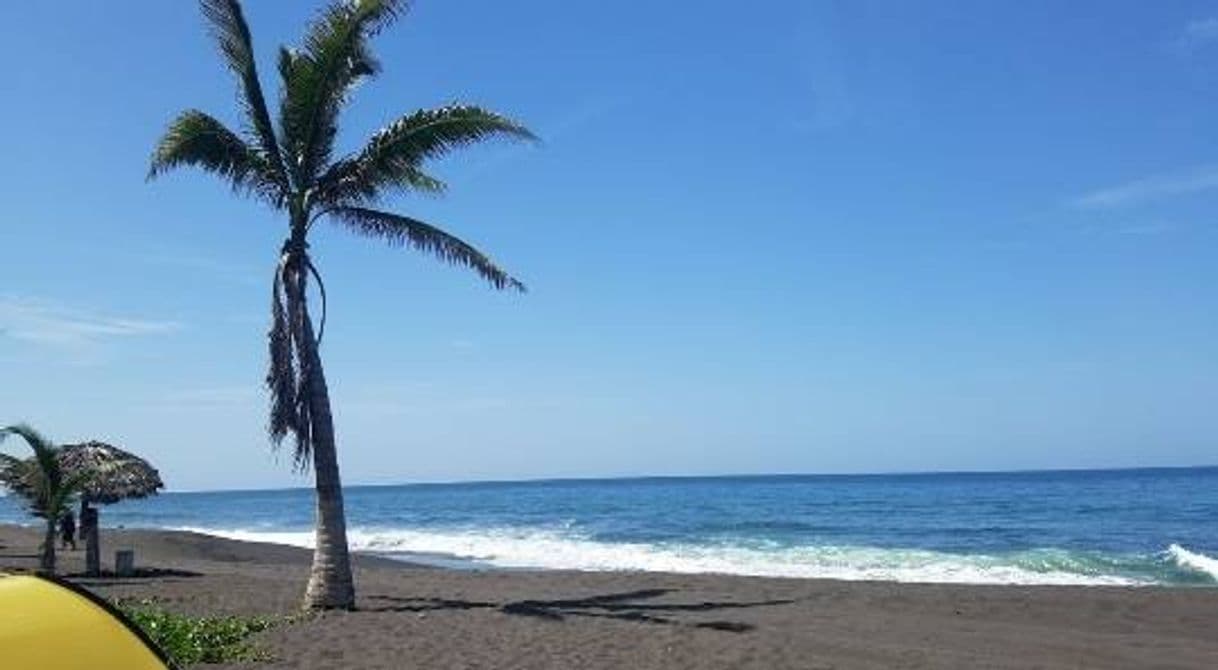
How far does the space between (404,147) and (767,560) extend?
65.3 ft

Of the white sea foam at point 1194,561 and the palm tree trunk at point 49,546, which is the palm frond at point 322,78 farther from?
→ the white sea foam at point 1194,561

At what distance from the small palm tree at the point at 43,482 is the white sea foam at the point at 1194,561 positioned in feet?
76.3

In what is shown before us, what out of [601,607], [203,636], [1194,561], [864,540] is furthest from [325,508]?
[864,540]

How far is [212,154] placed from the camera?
604 inches

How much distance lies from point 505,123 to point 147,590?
9.39m

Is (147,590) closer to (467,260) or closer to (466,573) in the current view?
(466,573)

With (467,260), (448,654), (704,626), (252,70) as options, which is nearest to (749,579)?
(704,626)

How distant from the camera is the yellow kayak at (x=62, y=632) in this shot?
4406 millimetres

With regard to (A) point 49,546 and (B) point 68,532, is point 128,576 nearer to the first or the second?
(A) point 49,546

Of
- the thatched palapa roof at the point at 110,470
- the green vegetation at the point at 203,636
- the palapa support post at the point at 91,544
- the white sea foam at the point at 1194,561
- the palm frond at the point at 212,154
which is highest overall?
the palm frond at the point at 212,154

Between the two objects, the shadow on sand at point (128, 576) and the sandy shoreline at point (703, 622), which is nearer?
the sandy shoreline at point (703, 622)

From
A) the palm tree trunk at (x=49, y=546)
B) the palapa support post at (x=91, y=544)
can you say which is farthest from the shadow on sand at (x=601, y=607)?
the palapa support post at (x=91, y=544)

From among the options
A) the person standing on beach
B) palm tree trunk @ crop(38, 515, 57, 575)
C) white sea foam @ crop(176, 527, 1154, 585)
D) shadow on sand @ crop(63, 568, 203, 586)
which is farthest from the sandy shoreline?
the person standing on beach

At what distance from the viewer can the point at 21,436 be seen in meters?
19.5
